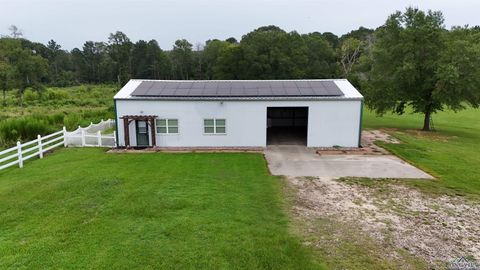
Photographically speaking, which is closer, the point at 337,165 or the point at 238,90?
the point at 337,165

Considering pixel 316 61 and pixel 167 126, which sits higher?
pixel 316 61

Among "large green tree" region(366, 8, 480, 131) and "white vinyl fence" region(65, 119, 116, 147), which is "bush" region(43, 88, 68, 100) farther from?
"large green tree" region(366, 8, 480, 131)

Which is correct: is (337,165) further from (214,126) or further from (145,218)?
(145,218)

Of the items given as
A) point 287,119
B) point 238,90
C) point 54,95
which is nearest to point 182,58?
point 54,95

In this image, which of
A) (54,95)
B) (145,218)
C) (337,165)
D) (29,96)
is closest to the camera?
(145,218)

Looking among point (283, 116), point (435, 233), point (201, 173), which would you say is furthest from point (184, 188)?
point (283, 116)

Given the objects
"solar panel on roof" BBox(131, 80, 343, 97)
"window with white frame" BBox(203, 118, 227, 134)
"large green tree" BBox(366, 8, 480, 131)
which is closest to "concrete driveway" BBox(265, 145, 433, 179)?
"window with white frame" BBox(203, 118, 227, 134)
